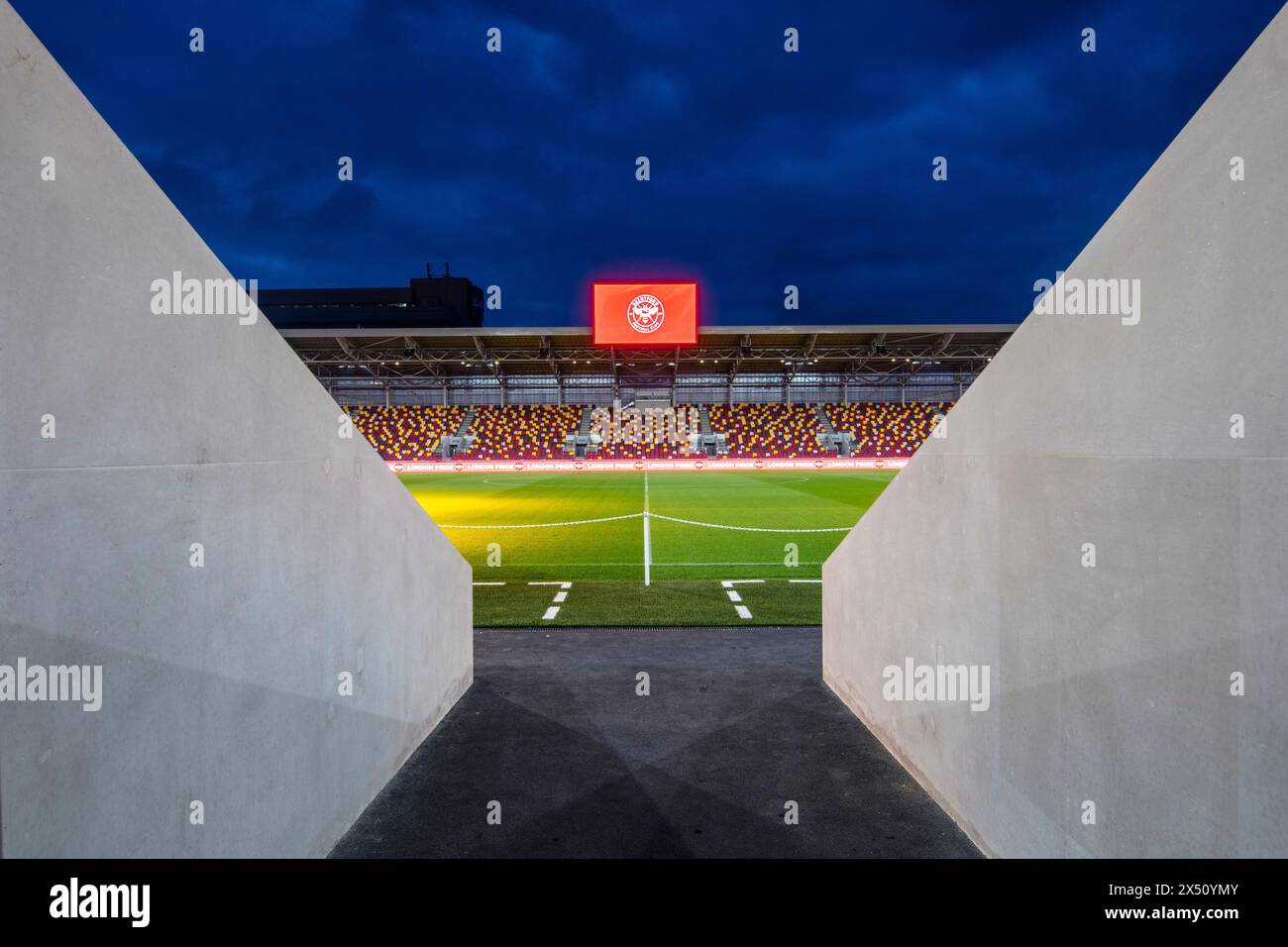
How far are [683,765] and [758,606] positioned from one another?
4432mm

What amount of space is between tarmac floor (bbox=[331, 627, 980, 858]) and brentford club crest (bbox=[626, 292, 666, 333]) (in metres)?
37.0

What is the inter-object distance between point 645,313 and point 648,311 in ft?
0.74

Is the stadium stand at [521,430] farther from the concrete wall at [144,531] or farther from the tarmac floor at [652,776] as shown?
the concrete wall at [144,531]

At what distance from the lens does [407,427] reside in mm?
51938

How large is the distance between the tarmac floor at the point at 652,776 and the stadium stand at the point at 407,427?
46487mm

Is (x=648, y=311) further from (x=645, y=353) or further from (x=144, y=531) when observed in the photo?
(x=144, y=531)

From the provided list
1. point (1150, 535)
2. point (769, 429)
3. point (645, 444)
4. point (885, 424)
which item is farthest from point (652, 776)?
point (885, 424)

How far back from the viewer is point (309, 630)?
291 centimetres

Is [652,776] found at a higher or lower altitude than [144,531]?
lower

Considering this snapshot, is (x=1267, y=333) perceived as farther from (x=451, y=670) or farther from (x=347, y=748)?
(x=451, y=670)

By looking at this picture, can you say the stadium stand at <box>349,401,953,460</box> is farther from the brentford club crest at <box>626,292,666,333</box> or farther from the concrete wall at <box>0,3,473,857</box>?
the concrete wall at <box>0,3,473,857</box>

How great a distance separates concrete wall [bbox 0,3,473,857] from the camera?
168 cm

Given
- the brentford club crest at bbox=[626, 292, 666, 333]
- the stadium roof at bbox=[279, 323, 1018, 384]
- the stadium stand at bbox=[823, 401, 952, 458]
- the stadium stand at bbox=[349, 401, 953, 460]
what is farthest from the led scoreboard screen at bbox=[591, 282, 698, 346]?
the stadium stand at bbox=[823, 401, 952, 458]

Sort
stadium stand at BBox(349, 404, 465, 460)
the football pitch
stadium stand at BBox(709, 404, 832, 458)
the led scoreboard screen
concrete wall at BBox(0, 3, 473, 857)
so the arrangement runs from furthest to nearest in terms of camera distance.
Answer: stadium stand at BBox(349, 404, 465, 460) → stadium stand at BBox(709, 404, 832, 458) → the led scoreboard screen → the football pitch → concrete wall at BBox(0, 3, 473, 857)
